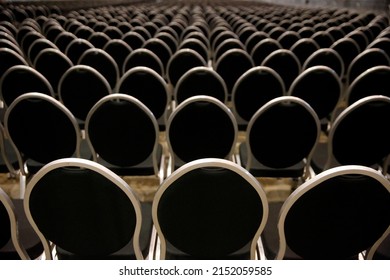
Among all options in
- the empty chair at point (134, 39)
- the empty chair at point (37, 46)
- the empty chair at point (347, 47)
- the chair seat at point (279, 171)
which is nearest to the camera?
the chair seat at point (279, 171)

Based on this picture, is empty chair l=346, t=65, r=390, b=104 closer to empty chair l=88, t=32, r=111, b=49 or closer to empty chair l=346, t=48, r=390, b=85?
empty chair l=346, t=48, r=390, b=85

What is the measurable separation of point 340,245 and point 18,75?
3107 mm

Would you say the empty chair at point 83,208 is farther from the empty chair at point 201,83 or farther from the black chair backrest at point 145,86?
the empty chair at point 201,83

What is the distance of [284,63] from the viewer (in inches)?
174

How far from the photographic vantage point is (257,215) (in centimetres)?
A: 165

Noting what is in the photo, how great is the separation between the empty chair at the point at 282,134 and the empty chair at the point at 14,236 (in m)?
1.53

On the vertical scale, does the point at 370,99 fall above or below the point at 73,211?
above

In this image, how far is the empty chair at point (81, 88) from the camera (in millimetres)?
3438

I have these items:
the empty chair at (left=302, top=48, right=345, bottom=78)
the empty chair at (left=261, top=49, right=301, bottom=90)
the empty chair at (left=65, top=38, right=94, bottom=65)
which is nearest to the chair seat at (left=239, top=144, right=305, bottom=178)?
the empty chair at (left=261, top=49, right=301, bottom=90)

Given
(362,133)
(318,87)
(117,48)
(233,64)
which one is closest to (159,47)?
(117,48)

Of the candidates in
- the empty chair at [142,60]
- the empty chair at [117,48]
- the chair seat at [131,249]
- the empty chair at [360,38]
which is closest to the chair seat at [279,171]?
the chair seat at [131,249]

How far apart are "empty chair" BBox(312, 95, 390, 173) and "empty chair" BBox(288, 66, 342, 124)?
934 mm
